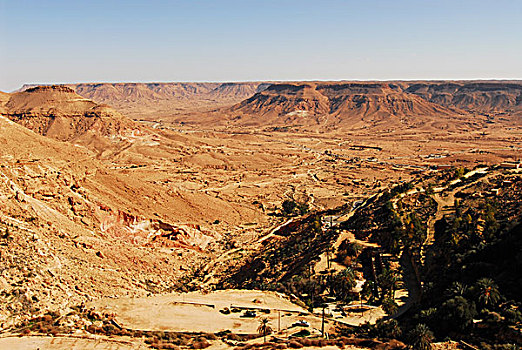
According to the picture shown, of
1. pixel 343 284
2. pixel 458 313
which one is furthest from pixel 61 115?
pixel 458 313

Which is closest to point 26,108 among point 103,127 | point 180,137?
point 103,127

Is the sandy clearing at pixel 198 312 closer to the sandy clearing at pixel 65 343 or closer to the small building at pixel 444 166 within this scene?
the sandy clearing at pixel 65 343

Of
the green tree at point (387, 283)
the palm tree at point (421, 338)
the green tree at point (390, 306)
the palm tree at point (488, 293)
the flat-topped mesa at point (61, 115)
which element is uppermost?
the flat-topped mesa at point (61, 115)

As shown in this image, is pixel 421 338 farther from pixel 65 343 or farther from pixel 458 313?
pixel 65 343

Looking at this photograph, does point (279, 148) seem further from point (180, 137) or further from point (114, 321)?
point (114, 321)

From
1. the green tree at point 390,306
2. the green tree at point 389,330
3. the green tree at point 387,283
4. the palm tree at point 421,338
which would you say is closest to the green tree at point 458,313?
the palm tree at point 421,338
